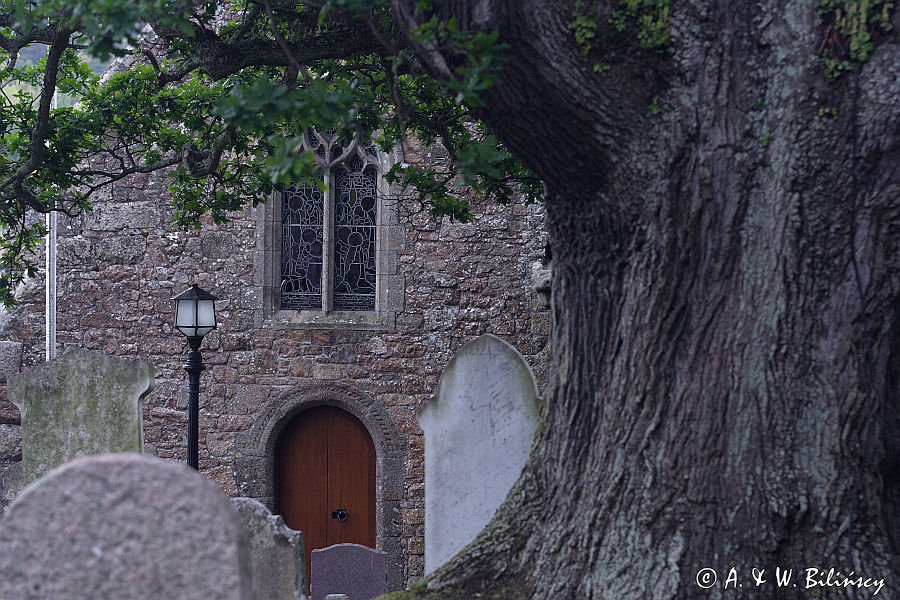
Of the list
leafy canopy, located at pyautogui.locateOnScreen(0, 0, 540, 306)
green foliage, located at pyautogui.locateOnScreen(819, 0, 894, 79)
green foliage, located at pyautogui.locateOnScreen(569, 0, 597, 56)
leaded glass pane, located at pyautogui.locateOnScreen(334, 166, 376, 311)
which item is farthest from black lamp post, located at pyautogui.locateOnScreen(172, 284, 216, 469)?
green foliage, located at pyautogui.locateOnScreen(819, 0, 894, 79)

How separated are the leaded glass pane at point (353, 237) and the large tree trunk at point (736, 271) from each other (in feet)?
24.7

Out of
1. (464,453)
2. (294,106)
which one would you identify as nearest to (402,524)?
(464,453)

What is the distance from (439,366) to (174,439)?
2.99m

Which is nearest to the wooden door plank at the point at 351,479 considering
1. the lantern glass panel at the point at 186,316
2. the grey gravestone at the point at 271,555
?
the lantern glass panel at the point at 186,316

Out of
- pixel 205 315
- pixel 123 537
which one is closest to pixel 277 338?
pixel 205 315

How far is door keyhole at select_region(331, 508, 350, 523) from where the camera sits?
11.0 metres

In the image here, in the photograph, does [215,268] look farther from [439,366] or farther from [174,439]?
[439,366]

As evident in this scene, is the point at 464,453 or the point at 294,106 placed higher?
the point at 294,106

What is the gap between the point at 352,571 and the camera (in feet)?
23.6

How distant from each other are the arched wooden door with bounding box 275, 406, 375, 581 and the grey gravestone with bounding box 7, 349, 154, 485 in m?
4.27

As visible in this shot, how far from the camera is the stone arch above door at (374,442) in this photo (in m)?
10.6

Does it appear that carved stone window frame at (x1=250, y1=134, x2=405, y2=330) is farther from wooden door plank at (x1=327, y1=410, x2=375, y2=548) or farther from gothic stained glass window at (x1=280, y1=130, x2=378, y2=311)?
wooden door plank at (x1=327, y1=410, x2=375, y2=548)

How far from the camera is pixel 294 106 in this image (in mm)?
3709

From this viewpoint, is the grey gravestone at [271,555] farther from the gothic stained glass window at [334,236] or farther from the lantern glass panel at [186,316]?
the gothic stained glass window at [334,236]
